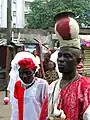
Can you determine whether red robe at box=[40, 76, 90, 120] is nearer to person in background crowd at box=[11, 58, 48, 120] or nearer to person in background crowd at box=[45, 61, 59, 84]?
person in background crowd at box=[11, 58, 48, 120]

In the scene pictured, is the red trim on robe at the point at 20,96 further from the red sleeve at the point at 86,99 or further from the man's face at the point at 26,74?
the red sleeve at the point at 86,99

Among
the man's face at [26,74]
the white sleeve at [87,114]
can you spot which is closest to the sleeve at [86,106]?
the white sleeve at [87,114]

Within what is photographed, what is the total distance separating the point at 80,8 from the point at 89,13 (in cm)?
309

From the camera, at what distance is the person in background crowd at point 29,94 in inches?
177

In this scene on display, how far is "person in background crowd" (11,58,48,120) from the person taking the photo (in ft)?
14.8

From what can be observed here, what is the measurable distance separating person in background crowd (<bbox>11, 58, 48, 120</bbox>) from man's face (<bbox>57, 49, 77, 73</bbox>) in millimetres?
1391

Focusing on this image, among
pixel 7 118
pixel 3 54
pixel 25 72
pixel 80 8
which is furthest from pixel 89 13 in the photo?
pixel 25 72

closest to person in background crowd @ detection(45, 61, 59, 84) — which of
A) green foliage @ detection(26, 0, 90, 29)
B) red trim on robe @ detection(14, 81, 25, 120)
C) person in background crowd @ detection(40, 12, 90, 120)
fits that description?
red trim on robe @ detection(14, 81, 25, 120)

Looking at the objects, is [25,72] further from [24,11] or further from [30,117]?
[24,11]

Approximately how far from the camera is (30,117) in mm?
4500

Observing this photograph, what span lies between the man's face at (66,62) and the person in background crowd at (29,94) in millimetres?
1391

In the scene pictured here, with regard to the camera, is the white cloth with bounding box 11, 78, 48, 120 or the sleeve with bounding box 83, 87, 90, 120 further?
the white cloth with bounding box 11, 78, 48, 120

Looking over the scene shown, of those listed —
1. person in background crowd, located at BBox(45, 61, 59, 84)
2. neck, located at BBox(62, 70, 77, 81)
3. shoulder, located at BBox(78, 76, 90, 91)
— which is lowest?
person in background crowd, located at BBox(45, 61, 59, 84)

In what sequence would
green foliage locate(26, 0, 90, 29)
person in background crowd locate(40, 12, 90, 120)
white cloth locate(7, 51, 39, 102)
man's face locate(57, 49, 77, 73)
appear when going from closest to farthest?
person in background crowd locate(40, 12, 90, 120), man's face locate(57, 49, 77, 73), white cloth locate(7, 51, 39, 102), green foliage locate(26, 0, 90, 29)
